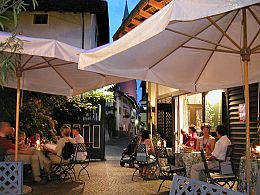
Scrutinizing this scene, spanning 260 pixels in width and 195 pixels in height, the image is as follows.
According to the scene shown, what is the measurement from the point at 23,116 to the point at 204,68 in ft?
21.5

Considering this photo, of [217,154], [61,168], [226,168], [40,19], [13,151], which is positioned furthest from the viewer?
[40,19]

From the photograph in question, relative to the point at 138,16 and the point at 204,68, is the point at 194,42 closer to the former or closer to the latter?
the point at 204,68

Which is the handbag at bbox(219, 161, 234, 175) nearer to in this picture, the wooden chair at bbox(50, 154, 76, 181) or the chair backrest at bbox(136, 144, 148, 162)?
the chair backrest at bbox(136, 144, 148, 162)

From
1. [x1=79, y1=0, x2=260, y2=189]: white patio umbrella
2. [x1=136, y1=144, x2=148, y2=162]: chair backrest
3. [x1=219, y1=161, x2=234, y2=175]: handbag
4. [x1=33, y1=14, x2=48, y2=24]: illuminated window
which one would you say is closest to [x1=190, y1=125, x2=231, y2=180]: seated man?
[x1=219, y1=161, x2=234, y2=175]: handbag

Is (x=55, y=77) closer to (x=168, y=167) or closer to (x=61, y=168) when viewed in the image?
(x=61, y=168)

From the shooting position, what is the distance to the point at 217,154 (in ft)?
20.7

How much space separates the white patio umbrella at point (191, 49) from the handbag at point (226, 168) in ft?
4.64

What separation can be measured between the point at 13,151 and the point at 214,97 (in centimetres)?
559

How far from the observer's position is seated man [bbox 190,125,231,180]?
6.30 metres

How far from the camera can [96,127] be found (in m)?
15.5

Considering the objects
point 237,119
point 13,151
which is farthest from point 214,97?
point 13,151

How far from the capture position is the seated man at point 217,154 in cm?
630

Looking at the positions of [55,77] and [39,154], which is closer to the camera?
[55,77]

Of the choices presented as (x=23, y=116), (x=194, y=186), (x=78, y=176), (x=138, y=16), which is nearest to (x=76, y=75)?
(x=78, y=176)
